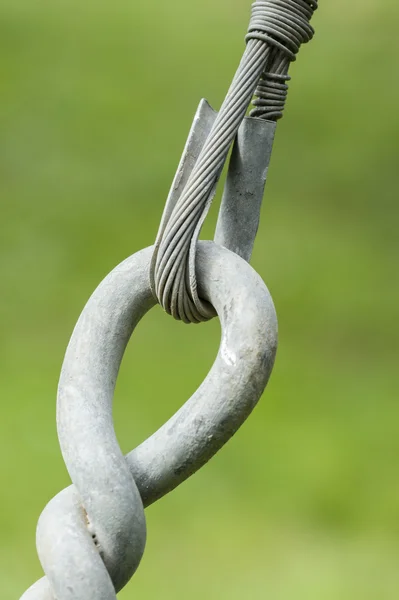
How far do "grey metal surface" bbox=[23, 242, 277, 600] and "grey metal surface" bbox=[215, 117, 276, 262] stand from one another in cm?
4

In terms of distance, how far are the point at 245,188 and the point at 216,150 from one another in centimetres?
4

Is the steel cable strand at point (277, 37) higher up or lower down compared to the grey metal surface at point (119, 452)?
higher up

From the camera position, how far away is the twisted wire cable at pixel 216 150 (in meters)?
0.39

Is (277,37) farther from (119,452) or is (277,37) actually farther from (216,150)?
(119,452)

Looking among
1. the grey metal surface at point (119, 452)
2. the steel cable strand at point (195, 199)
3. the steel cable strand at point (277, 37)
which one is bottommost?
the grey metal surface at point (119, 452)

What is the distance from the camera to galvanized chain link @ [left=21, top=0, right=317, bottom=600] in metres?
0.37

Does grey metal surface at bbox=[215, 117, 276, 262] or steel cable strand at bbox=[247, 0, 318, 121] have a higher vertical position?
steel cable strand at bbox=[247, 0, 318, 121]

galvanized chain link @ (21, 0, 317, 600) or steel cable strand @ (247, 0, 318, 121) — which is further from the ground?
steel cable strand @ (247, 0, 318, 121)

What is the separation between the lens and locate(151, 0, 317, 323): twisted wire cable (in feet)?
1.29

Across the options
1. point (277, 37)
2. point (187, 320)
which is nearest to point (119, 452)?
point (187, 320)

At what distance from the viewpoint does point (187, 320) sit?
42 cm

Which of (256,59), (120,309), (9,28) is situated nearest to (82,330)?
(120,309)

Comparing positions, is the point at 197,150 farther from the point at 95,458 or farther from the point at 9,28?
the point at 9,28

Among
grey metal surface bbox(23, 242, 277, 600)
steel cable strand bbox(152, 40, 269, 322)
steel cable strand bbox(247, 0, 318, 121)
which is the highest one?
steel cable strand bbox(247, 0, 318, 121)
